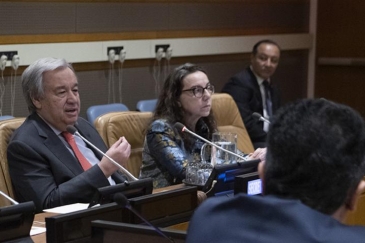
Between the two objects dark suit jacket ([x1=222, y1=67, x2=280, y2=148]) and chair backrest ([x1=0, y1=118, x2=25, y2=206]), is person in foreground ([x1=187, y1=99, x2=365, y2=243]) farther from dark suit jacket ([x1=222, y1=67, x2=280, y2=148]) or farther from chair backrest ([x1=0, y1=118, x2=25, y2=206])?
dark suit jacket ([x1=222, y1=67, x2=280, y2=148])

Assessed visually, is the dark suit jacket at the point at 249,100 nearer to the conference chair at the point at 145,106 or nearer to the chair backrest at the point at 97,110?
the conference chair at the point at 145,106

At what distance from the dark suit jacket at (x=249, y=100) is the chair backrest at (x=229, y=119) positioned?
0.52m

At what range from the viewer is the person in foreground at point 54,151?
3.12m

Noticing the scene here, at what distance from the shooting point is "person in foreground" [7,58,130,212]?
312 cm

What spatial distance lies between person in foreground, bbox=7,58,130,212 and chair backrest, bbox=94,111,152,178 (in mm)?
438

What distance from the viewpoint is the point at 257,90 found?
5.79 meters

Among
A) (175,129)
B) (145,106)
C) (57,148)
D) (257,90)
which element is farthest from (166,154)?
(257,90)

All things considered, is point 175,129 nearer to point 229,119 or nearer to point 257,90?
point 229,119

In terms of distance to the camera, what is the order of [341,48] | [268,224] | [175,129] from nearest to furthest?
[268,224] → [175,129] → [341,48]

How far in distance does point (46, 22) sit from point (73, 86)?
1691 mm

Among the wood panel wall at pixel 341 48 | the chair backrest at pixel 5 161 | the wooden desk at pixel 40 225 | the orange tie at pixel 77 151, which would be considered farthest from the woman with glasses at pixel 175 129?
the wood panel wall at pixel 341 48

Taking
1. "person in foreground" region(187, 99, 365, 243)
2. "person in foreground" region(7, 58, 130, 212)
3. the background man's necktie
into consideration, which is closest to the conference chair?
the background man's necktie

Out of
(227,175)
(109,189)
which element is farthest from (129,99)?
(109,189)

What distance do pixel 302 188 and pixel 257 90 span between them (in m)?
4.49
